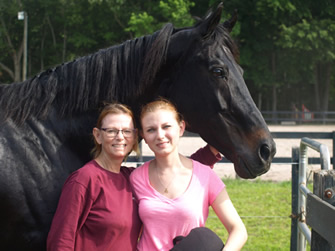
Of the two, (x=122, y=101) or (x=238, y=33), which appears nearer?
(x=122, y=101)

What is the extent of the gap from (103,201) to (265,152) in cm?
93

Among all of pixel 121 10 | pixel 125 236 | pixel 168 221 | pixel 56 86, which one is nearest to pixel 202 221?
pixel 168 221

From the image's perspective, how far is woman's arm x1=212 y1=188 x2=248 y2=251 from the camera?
1.76 metres

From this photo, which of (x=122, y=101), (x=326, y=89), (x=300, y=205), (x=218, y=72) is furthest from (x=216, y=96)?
(x=326, y=89)

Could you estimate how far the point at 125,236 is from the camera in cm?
186

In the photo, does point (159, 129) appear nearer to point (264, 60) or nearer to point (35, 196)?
point (35, 196)

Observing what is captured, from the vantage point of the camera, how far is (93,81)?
90.0 inches

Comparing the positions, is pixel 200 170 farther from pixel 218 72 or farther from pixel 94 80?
pixel 94 80

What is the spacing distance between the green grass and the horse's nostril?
234 centimetres

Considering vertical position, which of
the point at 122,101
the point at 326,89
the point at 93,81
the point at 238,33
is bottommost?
the point at 326,89

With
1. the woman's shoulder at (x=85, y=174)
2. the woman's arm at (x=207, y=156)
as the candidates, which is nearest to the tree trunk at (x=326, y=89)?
the woman's arm at (x=207, y=156)

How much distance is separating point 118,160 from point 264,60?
91.1 ft

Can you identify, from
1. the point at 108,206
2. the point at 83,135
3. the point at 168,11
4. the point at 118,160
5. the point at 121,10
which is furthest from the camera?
the point at 121,10

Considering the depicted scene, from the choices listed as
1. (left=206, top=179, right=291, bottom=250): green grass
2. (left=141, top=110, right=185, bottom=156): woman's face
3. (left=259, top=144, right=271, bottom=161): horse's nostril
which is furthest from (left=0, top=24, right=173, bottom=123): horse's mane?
(left=206, top=179, right=291, bottom=250): green grass
